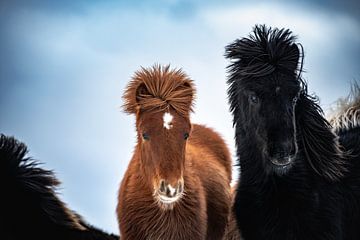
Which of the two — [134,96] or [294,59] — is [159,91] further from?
[294,59]

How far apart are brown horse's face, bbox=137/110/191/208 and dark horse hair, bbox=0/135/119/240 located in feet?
2.54

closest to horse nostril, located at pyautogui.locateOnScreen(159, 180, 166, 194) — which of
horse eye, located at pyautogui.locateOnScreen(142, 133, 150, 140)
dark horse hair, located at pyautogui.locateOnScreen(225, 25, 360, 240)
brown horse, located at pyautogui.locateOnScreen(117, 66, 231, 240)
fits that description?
brown horse, located at pyautogui.locateOnScreen(117, 66, 231, 240)

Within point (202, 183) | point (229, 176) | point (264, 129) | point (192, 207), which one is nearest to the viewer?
point (264, 129)

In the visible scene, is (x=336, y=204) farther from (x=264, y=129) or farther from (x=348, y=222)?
(x=264, y=129)

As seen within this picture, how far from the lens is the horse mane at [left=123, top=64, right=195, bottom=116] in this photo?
6.78 metres

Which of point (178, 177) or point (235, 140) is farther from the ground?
point (235, 140)

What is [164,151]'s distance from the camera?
653 centimetres

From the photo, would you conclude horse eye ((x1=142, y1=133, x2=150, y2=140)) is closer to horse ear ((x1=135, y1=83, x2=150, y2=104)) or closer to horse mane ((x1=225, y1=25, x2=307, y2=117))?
horse ear ((x1=135, y1=83, x2=150, y2=104))

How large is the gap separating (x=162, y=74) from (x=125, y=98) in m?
0.39

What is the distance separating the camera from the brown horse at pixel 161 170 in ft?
21.5

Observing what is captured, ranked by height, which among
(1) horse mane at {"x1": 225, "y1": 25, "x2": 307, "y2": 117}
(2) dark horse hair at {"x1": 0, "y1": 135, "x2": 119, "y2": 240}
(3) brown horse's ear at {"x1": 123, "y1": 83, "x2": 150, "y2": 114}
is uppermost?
(1) horse mane at {"x1": 225, "y1": 25, "x2": 307, "y2": 117}

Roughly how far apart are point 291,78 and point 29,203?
2379mm

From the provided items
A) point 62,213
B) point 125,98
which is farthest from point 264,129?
point 62,213

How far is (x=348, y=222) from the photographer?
6703mm
